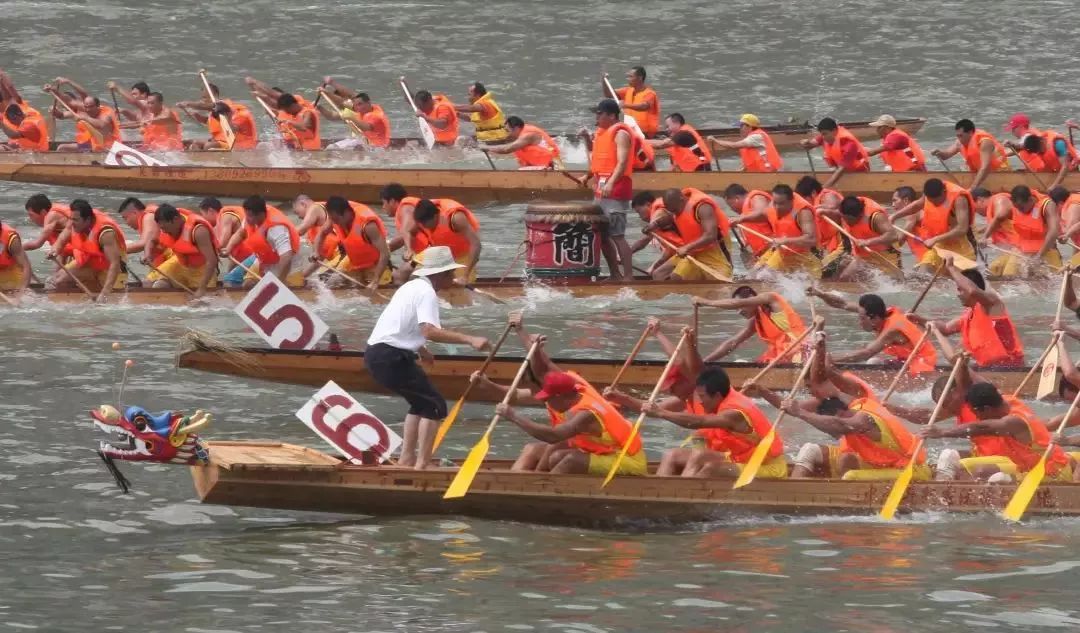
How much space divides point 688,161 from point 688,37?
478 inches

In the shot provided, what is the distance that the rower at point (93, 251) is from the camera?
768 inches

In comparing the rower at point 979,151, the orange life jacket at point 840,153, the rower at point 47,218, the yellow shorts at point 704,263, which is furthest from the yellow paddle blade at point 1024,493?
the orange life jacket at point 840,153

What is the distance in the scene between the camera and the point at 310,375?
53.1ft

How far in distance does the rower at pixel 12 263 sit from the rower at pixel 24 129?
30.3ft

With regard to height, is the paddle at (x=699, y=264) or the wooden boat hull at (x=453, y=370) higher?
the wooden boat hull at (x=453, y=370)

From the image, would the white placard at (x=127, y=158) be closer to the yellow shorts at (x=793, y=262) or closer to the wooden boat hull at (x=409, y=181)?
the wooden boat hull at (x=409, y=181)

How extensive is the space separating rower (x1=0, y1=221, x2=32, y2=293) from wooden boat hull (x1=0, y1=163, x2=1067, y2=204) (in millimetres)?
7050

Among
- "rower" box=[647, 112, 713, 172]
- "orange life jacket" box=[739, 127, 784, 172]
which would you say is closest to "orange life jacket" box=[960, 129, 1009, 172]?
"orange life jacket" box=[739, 127, 784, 172]

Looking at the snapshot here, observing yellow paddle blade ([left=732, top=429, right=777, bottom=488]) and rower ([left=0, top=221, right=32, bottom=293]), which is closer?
yellow paddle blade ([left=732, top=429, right=777, bottom=488])

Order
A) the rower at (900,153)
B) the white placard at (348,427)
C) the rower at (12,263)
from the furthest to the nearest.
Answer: the rower at (900,153), the rower at (12,263), the white placard at (348,427)

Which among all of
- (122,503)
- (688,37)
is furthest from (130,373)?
(688,37)

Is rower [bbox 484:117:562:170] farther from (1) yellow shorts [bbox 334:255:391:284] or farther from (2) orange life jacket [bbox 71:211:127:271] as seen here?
(2) orange life jacket [bbox 71:211:127:271]

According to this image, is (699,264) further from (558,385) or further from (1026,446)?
(558,385)

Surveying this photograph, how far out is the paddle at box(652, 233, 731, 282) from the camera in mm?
19875
